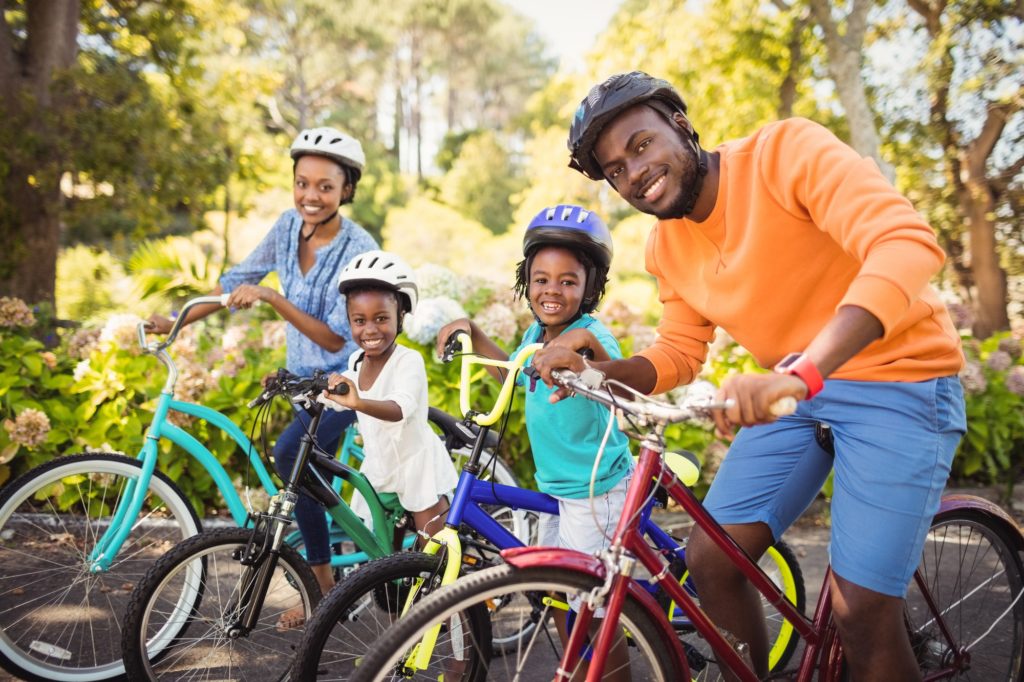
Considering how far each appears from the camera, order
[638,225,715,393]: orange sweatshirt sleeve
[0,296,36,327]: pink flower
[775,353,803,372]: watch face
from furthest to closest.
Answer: [0,296,36,327]: pink flower → [638,225,715,393]: orange sweatshirt sleeve → [775,353,803,372]: watch face

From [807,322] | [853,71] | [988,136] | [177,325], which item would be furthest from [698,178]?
[853,71]

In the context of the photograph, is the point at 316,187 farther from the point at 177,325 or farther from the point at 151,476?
the point at 151,476

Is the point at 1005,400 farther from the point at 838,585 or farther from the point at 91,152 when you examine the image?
the point at 91,152

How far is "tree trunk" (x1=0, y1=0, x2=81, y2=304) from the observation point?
6.88m

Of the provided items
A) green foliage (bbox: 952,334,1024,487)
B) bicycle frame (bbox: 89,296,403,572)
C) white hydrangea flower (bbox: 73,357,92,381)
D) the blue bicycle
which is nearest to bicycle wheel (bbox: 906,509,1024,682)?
the blue bicycle

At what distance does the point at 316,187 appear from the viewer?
329 cm

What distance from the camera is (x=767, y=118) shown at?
41.2ft

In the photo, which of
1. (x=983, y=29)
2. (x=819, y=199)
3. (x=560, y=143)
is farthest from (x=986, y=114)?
(x=560, y=143)

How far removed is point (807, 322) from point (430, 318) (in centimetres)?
280

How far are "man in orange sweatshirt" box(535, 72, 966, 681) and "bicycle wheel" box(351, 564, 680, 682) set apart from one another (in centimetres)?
43

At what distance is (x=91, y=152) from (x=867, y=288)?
24.6 feet

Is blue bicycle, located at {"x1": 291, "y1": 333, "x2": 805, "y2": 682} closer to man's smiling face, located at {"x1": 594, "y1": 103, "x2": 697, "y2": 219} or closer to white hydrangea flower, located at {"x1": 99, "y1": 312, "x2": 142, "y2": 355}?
man's smiling face, located at {"x1": 594, "y1": 103, "x2": 697, "y2": 219}

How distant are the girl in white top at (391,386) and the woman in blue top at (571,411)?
0.37 m

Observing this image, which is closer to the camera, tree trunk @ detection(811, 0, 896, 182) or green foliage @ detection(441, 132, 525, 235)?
tree trunk @ detection(811, 0, 896, 182)
